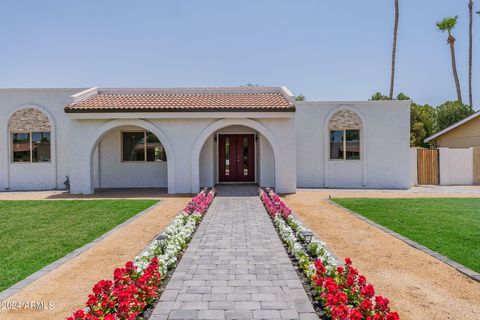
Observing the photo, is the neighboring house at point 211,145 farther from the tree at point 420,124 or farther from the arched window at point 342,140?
the tree at point 420,124

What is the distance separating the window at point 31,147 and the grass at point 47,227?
5.01 meters

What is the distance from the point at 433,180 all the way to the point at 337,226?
13608mm

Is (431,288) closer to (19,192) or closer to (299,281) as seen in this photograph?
(299,281)

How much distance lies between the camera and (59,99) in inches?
689

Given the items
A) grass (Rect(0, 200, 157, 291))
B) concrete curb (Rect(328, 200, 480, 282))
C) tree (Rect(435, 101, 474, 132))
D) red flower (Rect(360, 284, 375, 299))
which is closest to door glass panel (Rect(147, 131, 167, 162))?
grass (Rect(0, 200, 157, 291))

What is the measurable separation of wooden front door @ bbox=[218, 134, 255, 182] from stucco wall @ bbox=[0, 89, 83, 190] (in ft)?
→ 27.9

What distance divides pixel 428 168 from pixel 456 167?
5.59 ft

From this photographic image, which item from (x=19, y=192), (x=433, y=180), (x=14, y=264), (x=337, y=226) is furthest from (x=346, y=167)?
(x=19, y=192)

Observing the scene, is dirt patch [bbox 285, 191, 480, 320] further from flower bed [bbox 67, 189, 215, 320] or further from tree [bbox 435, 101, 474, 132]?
tree [bbox 435, 101, 474, 132]

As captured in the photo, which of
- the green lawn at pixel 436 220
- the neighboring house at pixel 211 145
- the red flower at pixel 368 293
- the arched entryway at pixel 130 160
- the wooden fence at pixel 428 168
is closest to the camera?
the red flower at pixel 368 293

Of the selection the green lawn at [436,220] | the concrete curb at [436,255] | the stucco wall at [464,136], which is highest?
the stucco wall at [464,136]

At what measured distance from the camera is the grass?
614 cm

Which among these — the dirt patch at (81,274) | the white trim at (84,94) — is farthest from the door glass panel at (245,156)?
the dirt patch at (81,274)

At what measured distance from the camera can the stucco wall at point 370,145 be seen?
1756 centimetres
